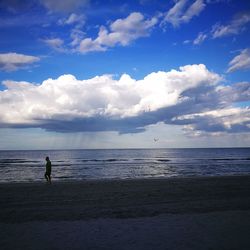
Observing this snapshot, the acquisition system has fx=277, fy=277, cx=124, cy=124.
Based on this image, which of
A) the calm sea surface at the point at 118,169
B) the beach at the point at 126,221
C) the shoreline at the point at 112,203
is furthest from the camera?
the calm sea surface at the point at 118,169

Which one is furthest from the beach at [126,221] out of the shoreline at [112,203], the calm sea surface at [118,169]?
the calm sea surface at [118,169]

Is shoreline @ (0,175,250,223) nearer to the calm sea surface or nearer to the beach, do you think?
the beach

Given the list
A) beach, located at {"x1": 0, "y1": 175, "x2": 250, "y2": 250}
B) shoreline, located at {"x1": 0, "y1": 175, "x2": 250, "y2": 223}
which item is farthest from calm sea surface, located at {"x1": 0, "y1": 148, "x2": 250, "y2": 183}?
beach, located at {"x1": 0, "y1": 175, "x2": 250, "y2": 250}

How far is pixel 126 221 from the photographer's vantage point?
27.9 feet

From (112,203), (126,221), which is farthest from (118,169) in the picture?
(126,221)

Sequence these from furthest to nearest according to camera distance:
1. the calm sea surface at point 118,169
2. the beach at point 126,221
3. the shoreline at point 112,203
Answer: the calm sea surface at point 118,169
the shoreline at point 112,203
the beach at point 126,221

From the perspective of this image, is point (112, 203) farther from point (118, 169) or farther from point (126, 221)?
point (118, 169)

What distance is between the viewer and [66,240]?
6.78 m

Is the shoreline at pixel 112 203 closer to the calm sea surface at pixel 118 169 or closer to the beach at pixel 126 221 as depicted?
the beach at pixel 126 221

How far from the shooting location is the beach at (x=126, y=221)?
657 centimetres

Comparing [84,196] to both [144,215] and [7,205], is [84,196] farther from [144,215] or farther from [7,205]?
[144,215]

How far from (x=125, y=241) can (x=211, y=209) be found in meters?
4.75

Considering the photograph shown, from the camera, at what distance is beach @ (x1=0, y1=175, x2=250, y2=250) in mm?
6570

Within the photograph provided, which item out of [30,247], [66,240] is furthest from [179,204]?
[30,247]
